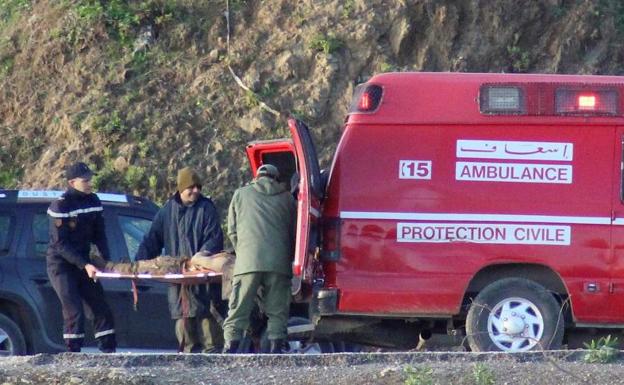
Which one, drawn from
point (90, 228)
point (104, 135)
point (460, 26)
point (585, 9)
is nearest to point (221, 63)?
point (104, 135)

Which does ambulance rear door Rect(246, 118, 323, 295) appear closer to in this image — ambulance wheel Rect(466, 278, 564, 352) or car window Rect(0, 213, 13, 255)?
ambulance wheel Rect(466, 278, 564, 352)

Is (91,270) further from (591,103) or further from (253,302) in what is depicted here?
(591,103)

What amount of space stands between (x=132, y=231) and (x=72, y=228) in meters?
1.18

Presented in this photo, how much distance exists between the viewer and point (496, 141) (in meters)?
9.45

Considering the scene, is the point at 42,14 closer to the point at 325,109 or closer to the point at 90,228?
the point at 325,109

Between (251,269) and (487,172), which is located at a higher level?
(487,172)

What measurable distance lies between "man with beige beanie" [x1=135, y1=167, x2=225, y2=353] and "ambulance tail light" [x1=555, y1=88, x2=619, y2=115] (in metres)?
3.05

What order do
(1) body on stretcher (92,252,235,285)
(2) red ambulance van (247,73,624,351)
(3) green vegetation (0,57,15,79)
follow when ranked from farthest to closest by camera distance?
(3) green vegetation (0,57,15,79) < (1) body on stretcher (92,252,235,285) < (2) red ambulance van (247,73,624,351)

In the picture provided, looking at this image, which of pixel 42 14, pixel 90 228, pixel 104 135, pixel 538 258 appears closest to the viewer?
pixel 538 258

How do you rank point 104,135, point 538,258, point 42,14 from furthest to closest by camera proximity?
point 42,14
point 104,135
point 538,258

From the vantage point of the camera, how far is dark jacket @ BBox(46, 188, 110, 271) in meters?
10.3

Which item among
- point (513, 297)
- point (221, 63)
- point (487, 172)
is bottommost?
point (513, 297)

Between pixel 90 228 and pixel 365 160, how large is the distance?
2558 millimetres

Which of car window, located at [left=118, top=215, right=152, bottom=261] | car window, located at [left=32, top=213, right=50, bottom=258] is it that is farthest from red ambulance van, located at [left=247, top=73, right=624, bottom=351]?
car window, located at [left=32, top=213, right=50, bottom=258]
